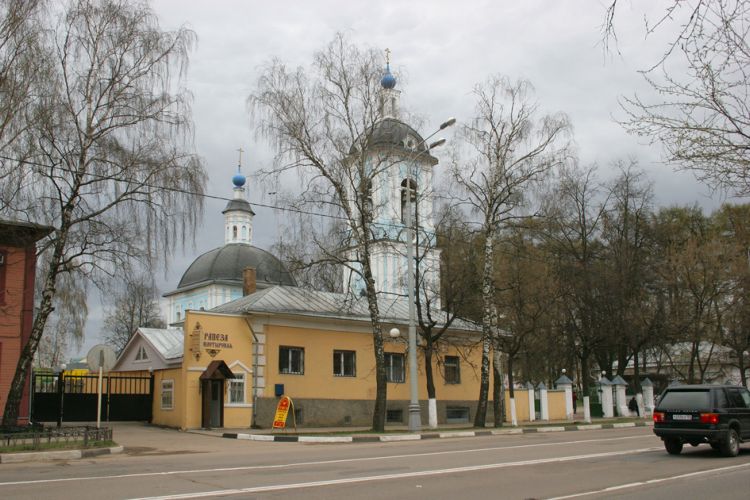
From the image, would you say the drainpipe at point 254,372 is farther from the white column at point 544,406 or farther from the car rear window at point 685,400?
the car rear window at point 685,400

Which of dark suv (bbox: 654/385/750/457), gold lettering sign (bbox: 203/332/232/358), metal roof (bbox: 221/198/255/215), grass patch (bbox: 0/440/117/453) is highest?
metal roof (bbox: 221/198/255/215)

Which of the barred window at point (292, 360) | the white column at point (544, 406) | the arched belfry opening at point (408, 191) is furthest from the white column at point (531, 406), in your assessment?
the barred window at point (292, 360)

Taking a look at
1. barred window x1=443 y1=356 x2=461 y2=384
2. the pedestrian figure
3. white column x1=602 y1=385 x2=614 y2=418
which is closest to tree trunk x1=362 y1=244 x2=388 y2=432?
barred window x1=443 y1=356 x2=461 y2=384

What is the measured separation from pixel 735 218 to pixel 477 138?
Result: 82.0ft

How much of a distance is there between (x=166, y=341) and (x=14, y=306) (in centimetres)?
868

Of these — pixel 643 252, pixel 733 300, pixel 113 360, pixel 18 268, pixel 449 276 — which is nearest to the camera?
pixel 113 360

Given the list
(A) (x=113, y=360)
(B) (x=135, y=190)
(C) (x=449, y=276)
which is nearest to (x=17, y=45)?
(B) (x=135, y=190)

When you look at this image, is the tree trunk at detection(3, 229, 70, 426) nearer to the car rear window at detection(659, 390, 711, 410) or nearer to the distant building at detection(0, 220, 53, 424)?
the distant building at detection(0, 220, 53, 424)

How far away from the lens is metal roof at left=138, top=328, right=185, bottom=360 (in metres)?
29.4

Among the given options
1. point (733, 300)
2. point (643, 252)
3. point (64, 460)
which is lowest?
point (64, 460)

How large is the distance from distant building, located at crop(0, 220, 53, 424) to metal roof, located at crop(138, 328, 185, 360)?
6060 mm

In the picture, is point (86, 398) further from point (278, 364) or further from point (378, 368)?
point (378, 368)

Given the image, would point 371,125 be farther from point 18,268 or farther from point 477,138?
point 18,268

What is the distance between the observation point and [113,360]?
758 inches
